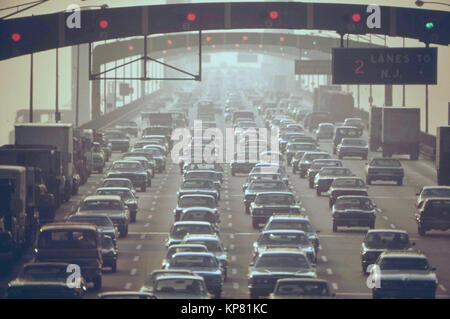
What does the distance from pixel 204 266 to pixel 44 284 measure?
572cm

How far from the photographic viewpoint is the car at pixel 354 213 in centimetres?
4866

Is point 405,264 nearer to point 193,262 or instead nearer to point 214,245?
point 193,262

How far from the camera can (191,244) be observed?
36.7 metres

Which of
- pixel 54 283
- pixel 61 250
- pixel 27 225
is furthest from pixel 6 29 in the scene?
pixel 54 283

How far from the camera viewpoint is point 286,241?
39219 millimetres

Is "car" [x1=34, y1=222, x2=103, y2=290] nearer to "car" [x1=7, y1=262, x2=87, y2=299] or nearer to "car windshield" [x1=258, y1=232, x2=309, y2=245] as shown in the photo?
"car" [x1=7, y1=262, x2=87, y2=299]

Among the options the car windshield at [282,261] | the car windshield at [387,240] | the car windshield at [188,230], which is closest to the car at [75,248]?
the car windshield at [282,261]

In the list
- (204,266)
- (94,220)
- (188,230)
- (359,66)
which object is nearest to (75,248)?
(204,266)

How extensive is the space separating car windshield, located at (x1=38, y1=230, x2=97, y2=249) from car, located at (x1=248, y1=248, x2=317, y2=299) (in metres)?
4.42

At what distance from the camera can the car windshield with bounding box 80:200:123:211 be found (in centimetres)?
4744
